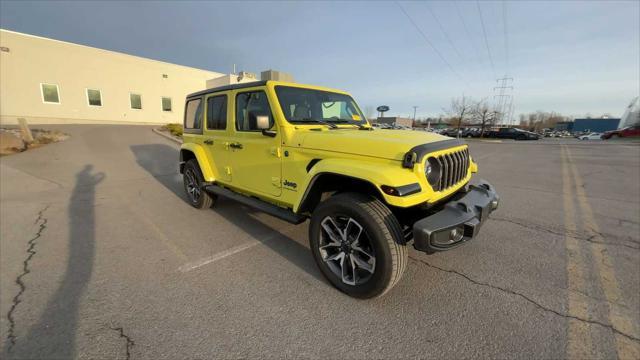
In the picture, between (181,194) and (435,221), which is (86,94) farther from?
(435,221)

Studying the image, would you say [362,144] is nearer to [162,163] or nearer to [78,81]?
[162,163]

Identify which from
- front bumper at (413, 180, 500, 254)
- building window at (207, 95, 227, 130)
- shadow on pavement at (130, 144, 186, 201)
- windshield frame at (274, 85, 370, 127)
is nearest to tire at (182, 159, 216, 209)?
shadow on pavement at (130, 144, 186, 201)

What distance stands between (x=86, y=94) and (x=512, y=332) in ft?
102

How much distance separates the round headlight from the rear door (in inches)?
112

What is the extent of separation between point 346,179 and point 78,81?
29514 millimetres

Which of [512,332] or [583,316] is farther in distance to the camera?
[583,316]

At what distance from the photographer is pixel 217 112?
4.36 meters

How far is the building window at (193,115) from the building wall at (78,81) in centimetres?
2535

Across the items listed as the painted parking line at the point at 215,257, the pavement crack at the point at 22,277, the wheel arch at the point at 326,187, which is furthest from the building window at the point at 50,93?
the wheel arch at the point at 326,187

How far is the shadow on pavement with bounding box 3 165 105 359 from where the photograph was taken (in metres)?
1.91

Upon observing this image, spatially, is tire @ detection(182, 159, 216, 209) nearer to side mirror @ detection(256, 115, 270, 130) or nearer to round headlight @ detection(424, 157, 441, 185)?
side mirror @ detection(256, 115, 270, 130)

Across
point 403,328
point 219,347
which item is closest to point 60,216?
point 219,347

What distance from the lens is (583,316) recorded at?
7.48 feet

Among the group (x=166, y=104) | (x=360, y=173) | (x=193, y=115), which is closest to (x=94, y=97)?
(x=166, y=104)
